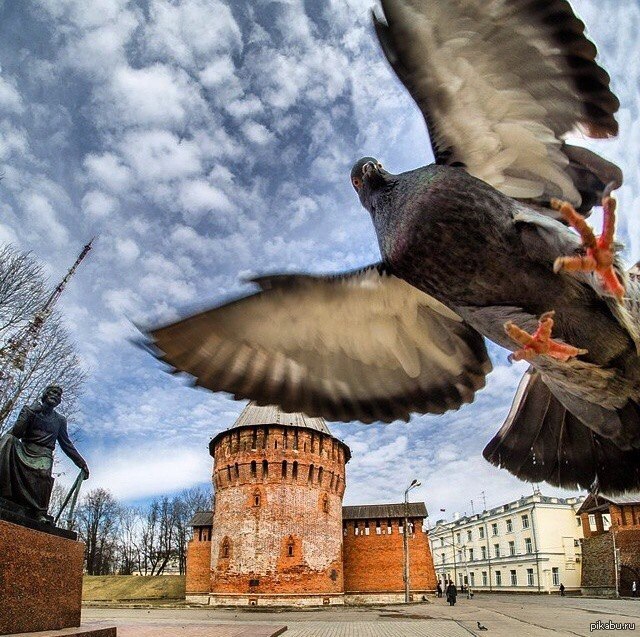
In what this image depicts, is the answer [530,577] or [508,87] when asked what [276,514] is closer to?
[530,577]

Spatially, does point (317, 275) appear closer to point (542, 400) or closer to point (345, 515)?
point (542, 400)

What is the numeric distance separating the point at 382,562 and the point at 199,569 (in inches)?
576

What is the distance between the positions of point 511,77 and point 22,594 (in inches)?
284

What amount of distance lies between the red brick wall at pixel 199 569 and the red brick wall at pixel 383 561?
433 inches

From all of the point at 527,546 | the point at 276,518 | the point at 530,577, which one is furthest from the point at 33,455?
the point at 530,577

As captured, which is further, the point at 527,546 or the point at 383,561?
the point at 527,546

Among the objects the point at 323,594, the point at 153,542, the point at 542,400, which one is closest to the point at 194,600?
the point at 323,594

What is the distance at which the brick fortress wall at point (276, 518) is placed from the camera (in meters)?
34.8

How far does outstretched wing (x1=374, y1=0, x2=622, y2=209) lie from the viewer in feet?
7.40

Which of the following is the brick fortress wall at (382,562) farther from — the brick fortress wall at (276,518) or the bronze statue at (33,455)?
the bronze statue at (33,455)

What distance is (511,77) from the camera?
8.25 feet

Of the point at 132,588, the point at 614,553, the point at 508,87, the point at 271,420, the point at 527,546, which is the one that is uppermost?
the point at 271,420

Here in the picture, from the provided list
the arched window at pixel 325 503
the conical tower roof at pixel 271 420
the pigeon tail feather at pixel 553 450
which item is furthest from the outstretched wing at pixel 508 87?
the arched window at pixel 325 503

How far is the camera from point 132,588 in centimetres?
4897
